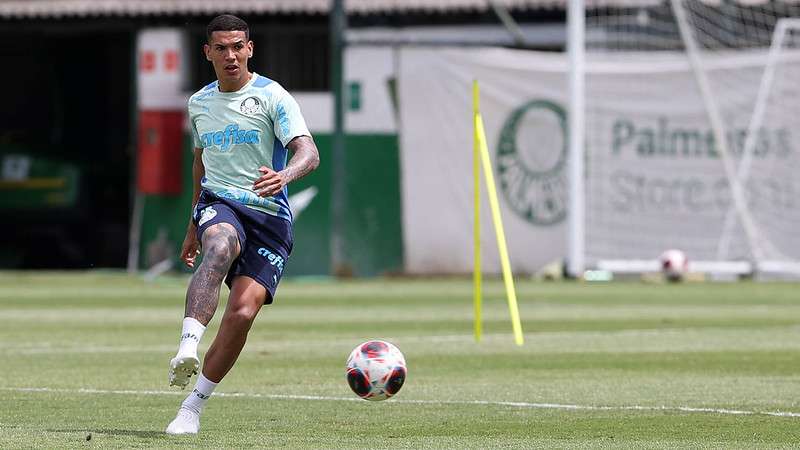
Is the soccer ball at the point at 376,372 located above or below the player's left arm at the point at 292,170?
below

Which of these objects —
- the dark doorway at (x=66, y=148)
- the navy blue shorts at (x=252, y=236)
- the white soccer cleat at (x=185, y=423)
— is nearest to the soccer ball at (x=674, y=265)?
the dark doorway at (x=66, y=148)

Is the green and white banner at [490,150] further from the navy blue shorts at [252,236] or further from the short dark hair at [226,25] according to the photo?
the short dark hair at [226,25]

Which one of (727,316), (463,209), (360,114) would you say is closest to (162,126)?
(360,114)

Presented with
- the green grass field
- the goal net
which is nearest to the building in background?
the goal net

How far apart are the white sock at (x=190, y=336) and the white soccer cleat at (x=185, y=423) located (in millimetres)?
532

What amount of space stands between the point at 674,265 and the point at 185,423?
1842 centimetres

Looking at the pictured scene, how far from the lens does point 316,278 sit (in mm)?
28922

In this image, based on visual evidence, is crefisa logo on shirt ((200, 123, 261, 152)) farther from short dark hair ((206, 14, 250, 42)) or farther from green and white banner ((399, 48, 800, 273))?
green and white banner ((399, 48, 800, 273))

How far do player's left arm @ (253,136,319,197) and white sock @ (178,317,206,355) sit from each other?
2.31 ft

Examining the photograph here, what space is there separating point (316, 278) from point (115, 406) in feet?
60.9

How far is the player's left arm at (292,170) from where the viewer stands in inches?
342

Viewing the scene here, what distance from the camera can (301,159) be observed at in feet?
29.6

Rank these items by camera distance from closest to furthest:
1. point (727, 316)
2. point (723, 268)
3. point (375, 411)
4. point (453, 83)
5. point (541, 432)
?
point (541, 432) < point (375, 411) < point (727, 316) < point (723, 268) < point (453, 83)

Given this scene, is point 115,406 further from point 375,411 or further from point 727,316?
point 727,316
